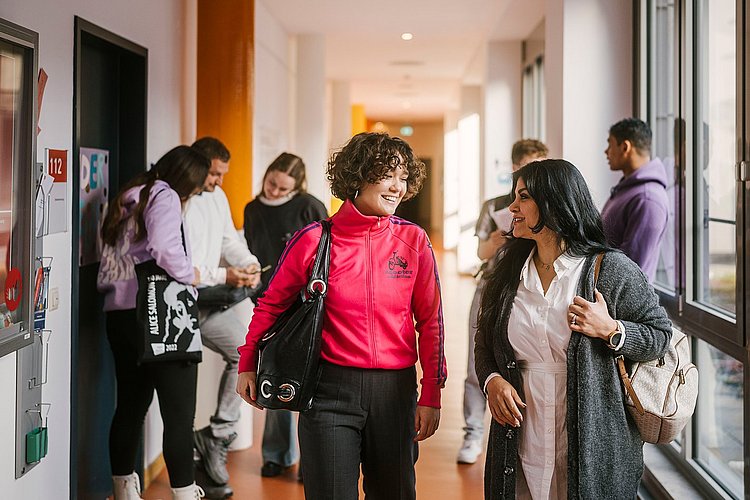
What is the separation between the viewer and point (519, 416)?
2.38 m

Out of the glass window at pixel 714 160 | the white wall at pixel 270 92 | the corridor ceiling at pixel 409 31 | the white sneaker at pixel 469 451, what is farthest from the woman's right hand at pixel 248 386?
the corridor ceiling at pixel 409 31

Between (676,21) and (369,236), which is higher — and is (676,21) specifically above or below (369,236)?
above

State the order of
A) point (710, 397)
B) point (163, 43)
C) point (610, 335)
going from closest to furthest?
point (610, 335)
point (710, 397)
point (163, 43)

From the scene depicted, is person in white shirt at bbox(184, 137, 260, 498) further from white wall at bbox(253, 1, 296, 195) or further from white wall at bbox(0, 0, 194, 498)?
white wall at bbox(253, 1, 296, 195)

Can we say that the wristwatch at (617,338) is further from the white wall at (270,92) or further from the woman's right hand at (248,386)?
the white wall at (270,92)

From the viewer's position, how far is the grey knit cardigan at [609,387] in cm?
229

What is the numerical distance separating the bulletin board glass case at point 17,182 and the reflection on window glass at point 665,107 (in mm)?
3078

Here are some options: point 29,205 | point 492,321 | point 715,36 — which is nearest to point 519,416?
point 492,321

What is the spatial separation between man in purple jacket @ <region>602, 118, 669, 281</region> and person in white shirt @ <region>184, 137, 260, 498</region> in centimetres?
180

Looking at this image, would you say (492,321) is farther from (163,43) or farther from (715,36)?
(163,43)

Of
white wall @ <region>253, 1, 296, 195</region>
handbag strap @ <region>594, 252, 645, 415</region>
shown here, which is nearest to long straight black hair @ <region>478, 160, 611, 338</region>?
handbag strap @ <region>594, 252, 645, 415</region>

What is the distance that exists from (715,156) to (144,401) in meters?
2.75

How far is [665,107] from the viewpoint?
4906mm

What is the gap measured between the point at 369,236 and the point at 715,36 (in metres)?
2.14
